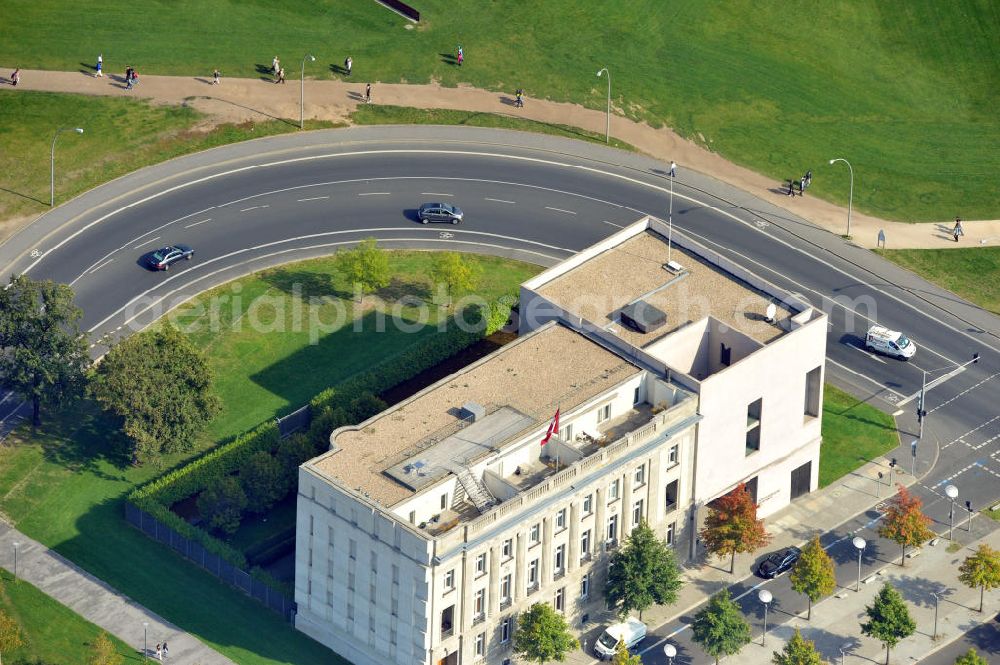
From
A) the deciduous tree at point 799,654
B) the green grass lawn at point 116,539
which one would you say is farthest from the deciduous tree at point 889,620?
the green grass lawn at point 116,539

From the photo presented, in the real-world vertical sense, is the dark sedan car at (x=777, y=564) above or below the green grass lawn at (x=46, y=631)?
above

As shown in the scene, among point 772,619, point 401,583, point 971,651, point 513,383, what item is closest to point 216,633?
point 401,583

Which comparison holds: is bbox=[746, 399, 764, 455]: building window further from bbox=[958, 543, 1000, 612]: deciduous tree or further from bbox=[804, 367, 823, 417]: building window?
bbox=[958, 543, 1000, 612]: deciduous tree

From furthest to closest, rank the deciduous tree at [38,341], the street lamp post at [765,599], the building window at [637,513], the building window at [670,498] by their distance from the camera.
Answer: the deciduous tree at [38,341] < the building window at [670,498] < the building window at [637,513] < the street lamp post at [765,599]

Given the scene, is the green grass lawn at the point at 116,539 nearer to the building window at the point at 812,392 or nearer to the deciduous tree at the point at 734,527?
the deciduous tree at the point at 734,527

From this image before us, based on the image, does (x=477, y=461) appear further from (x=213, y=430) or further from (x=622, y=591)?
(x=213, y=430)

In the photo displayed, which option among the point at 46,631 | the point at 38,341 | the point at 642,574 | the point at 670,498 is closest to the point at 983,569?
the point at 670,498

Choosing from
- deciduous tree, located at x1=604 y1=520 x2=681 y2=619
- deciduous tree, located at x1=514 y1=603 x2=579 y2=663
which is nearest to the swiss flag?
deciduous tree, located at x1=604 y1=520 x2=681 y2=619
